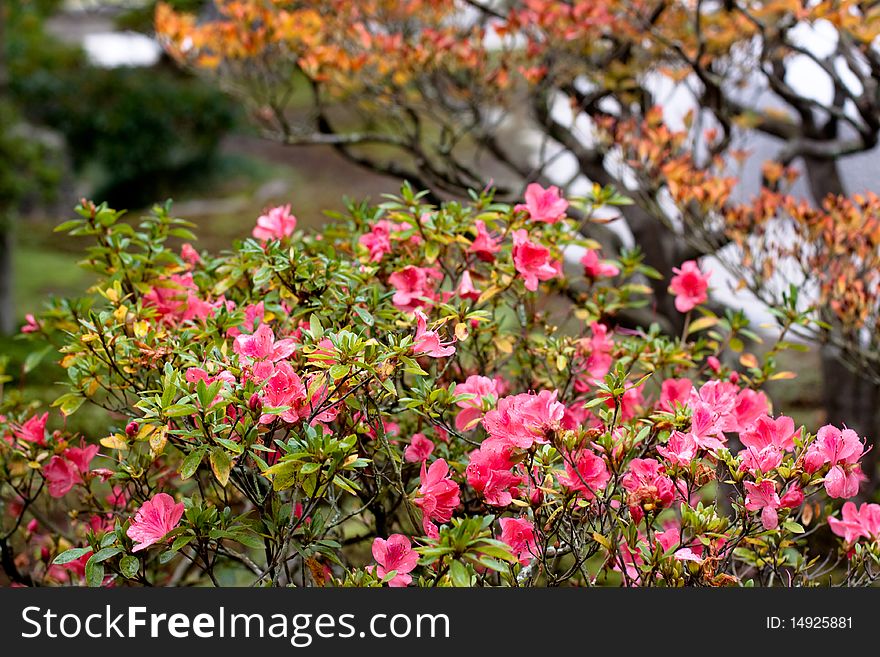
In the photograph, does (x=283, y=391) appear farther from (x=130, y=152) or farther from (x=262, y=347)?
(x=130, y=152)

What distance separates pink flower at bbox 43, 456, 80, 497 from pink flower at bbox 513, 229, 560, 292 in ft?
3.36

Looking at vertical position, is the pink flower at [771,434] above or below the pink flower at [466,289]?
below

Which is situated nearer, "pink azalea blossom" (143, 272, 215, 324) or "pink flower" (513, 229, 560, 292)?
"pink flower" (513, 229, 560, 292)

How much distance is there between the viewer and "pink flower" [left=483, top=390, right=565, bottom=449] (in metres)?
1.33

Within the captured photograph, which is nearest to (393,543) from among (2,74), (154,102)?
(2,74)

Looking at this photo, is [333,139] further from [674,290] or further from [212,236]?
[212,236]

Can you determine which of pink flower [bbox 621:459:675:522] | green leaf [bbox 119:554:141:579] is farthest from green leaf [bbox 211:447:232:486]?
pink flower [bbox 621:459:675:522]

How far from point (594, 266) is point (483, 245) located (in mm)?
372

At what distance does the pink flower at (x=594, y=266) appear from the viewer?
2.04m

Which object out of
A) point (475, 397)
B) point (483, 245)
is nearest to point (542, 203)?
point (483, 245)

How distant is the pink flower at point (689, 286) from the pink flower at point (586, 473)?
0.63 m

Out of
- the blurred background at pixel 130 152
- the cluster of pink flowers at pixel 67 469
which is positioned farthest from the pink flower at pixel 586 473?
the blurred background at pixel 130 152

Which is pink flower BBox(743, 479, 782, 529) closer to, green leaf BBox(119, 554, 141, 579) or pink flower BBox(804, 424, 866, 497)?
pink flower BBox(804, 424, 866, 497)

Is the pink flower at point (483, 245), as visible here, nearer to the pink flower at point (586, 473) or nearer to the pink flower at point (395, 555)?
the pink flower at point (586, 473)
